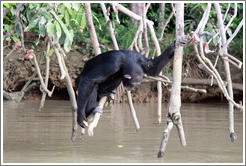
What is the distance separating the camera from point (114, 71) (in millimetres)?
5223

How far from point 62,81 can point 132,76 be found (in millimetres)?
8223

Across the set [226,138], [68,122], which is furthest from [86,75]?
[68,122]

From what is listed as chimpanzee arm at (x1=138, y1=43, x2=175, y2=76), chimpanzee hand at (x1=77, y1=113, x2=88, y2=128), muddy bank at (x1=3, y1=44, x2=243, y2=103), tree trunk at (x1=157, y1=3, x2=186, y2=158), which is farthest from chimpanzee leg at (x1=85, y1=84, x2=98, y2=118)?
muddy bank at (x1=3, y1=44, x2=243, y2=103)

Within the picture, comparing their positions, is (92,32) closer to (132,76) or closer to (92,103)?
(132,76)

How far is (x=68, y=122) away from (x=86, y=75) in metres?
3.29

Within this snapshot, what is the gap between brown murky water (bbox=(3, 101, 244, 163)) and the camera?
523 cm

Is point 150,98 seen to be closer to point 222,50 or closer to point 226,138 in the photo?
point 226,138

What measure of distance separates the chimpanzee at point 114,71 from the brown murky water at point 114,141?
568 millimetres

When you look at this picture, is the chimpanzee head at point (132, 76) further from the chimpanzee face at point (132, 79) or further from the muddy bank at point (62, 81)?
the muddy bank at point (62, 81)

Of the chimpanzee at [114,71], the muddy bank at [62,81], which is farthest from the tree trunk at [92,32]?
the muddy bank at [62,81]

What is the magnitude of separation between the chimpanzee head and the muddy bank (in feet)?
26.7

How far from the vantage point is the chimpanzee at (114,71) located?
514cm

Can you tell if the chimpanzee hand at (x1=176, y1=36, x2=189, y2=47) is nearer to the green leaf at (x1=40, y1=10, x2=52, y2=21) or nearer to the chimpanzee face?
the chimpanzee face

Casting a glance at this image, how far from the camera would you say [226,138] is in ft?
22.4
